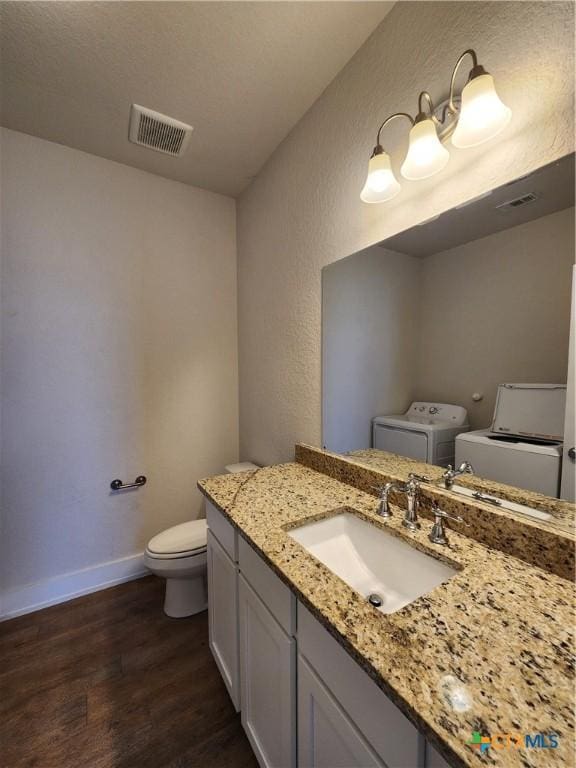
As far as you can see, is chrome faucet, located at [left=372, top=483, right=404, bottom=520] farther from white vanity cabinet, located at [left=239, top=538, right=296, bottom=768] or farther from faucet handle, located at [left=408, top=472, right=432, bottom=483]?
white vanity cabinet, located at [left=239, top=538, right=296, bottom=768]

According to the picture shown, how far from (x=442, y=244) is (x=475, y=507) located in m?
0.81

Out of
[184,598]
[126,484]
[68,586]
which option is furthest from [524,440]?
[68,586]

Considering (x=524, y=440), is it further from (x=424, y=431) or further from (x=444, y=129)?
(x=444, y=129)

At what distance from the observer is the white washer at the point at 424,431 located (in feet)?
3.27

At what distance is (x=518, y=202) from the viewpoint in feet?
2.68

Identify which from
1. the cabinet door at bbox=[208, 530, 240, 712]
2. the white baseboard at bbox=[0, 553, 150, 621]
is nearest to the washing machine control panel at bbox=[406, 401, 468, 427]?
the cabinet door at bbox=[208, 530, 240, 712]

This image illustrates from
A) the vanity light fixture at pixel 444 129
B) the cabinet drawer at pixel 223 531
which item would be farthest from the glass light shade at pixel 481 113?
the cabinet drawer at pixel 223 531

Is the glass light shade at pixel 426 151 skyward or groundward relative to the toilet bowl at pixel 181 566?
skyward

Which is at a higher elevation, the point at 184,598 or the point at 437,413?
the point at 437,413

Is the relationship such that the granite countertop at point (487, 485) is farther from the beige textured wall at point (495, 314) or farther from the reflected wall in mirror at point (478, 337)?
the beige textured wall at point (495, 314)

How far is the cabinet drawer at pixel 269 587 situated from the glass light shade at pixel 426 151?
4.11 ft

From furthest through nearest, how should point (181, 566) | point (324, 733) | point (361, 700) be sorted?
point (181, 566) → point (324, 733) → point (361, 700)

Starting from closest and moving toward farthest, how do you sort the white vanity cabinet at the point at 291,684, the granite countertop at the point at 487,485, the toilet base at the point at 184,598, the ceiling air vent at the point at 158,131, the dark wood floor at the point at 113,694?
the white vanity cabinet at the point at 291,684
the granite countertop at the point at 487,485
the dark wood floor at the point at 113,694
the ceiling air vent at the point at 158,131
the toilet base at the point at 184,598

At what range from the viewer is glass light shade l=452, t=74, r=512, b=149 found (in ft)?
2.48
